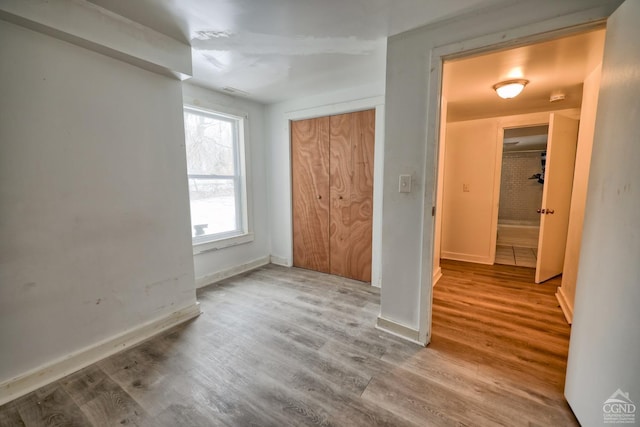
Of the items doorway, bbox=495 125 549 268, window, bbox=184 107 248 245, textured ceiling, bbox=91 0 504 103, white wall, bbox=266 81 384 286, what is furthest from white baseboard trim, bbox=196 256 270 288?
doorway, bbox=495 125 549 268

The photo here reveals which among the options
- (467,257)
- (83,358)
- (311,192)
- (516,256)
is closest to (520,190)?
(516,256)

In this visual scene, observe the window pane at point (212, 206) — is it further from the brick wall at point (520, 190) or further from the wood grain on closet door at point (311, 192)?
the brick wall at point (520, 190)

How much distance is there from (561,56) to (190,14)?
107 inches

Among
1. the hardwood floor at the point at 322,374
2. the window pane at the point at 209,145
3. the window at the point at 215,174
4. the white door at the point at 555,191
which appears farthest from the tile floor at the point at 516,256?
the window pane at the point at 209,145

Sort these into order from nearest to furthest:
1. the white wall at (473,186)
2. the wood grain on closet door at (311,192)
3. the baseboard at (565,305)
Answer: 1. the baseboard at (565,305)
2. the wood grain on closet door at (311,192)
3. the white wall at (473,186)

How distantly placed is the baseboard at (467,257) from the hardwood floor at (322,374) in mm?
1332

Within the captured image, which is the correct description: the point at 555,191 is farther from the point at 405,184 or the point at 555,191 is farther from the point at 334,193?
the point at 334,193

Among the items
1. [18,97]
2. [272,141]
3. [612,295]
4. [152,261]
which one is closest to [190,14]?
[18,97]

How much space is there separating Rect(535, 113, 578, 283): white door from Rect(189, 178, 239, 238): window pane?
377cm

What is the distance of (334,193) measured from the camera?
3.28 meters

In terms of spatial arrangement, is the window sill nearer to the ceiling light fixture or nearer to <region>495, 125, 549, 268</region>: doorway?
the ceiling light fixture

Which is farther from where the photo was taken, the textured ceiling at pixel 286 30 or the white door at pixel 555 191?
the white door at pixel 555 191

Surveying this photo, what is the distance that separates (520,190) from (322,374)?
8670mm

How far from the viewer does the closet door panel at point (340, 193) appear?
3.12 metres
